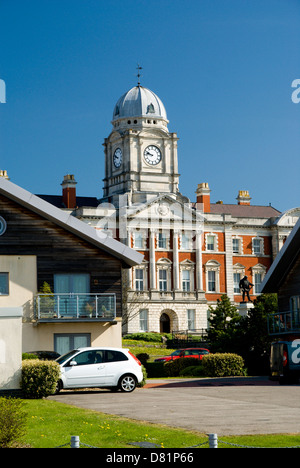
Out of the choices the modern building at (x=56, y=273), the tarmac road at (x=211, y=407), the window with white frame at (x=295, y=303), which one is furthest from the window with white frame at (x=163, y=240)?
the tarmac road at (x=211, y=407)

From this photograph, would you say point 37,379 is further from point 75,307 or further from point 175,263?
point 175,263

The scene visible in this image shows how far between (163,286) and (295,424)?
261ft

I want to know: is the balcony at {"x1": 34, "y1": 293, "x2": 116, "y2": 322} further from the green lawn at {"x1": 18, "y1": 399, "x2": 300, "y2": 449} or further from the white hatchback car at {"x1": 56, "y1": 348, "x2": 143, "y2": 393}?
the green lawn at {"x1": 18, "y1": 399, "x2": 300, "y2": 449}

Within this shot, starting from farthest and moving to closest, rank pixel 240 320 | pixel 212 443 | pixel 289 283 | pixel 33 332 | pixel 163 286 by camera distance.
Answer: pixel 163 286 < pixel 240 320 < pixel 289 283 < pixel 33 332 < pixel 212 443

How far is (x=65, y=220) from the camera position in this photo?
114ft

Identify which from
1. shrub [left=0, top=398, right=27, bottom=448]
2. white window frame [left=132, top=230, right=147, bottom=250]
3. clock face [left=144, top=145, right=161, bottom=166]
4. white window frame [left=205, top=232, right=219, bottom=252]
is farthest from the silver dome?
shrub [left=0, top=398, right=27, bottom=448]

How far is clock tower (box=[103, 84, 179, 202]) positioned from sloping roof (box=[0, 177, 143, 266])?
216 ft

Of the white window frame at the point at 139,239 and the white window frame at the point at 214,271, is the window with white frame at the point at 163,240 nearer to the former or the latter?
the white window frame at the point at 139,239

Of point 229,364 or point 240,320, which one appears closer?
point 229,364

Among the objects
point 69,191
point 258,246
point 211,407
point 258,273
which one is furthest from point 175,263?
point 211,407

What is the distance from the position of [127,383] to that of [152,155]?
261 feet

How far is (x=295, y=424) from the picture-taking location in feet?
52.0
